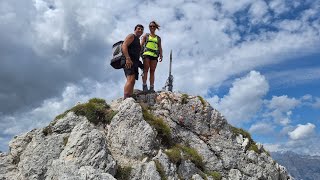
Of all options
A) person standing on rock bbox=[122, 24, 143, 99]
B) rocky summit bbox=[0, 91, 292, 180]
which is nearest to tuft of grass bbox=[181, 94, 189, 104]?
rocky summit bbox=[0, 91, 292, 180]

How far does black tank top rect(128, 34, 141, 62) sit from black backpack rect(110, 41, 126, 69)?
0.51m

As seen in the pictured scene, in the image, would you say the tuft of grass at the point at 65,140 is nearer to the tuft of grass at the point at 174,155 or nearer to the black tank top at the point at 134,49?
the tuft of grass at the point at 174,155

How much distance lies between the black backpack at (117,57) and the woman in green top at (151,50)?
1.48 m

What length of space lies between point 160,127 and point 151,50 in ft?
16.0

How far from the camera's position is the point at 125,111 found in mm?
18234

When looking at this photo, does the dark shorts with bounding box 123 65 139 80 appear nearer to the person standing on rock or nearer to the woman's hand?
the person standing on rock

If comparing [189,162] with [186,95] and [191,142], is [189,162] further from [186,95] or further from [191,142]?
[186,95]

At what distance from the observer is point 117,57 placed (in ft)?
65.8

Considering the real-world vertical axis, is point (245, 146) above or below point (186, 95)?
below

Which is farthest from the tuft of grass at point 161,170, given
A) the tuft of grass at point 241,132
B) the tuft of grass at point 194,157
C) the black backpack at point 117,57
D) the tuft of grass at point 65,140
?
the tuft of grass at point 241,132

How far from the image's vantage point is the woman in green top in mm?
20922

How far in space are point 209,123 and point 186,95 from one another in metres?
2.09

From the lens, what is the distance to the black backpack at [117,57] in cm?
1980

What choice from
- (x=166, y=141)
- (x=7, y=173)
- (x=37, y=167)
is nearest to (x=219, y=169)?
→ (x=166, y=141)
